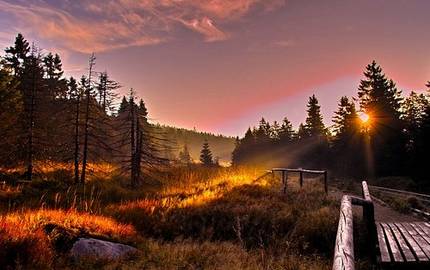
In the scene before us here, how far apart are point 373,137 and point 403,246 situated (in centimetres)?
4312

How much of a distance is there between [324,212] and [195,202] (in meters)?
5.05

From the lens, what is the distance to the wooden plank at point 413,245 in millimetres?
5088

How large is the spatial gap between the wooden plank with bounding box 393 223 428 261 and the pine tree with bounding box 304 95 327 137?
66.6m

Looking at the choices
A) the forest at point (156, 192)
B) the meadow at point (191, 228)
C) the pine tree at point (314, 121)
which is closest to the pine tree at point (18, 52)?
the forest at point (156, 192)

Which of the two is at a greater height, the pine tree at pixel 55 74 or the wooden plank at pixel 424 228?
the pine tree at pixel 55 74

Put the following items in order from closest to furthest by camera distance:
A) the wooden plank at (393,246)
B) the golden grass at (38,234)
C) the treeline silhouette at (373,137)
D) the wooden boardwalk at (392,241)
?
the wooden boardwalk at (392,241) < the wooden plank at (393,246) < the golden grass at (38,234) < the treeline silhouette at (373,137)

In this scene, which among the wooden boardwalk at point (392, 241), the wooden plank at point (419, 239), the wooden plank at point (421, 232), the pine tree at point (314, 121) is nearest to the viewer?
the wooden boardwalk at point (392, 241)

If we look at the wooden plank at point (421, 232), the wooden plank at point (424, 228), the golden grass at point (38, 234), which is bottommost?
the golden grass at point (38, 234)

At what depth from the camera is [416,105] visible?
4656 cm

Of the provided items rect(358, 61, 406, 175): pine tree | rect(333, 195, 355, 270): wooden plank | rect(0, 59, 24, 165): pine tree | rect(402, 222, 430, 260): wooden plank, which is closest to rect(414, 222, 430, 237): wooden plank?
rect(402, 222, 430, 260): wooden plank

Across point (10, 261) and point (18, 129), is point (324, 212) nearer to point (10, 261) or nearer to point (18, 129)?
point (10, 261)

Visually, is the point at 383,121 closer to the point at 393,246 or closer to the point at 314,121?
the point at 314,121

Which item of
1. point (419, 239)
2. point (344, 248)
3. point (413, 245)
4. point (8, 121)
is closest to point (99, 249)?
point (344, 248)

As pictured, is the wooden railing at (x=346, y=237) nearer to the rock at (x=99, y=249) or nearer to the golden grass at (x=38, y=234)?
the rock at (x=99, y=249)
